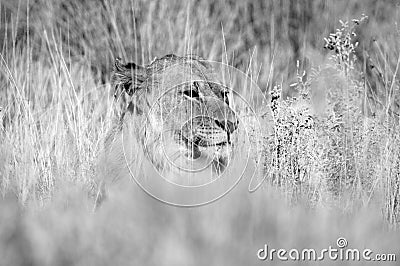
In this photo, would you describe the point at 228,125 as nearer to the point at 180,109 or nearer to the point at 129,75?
the point at 180,109

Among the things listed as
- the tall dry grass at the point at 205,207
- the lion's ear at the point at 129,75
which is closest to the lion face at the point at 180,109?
the lion's ear at the point at 129,75

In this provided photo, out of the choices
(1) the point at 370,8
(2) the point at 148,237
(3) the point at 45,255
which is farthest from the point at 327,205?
(1) the point at 370,8

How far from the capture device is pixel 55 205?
2662 millimetres

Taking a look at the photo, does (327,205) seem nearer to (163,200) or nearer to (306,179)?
(306,179)

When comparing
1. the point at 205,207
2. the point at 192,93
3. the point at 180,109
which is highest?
the point at 192,93

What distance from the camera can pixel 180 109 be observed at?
384 cm

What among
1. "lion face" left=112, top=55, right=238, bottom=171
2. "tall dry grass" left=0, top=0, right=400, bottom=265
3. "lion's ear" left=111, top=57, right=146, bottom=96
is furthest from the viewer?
"lion's ear" left=111, top=57, right=146, bottom=96

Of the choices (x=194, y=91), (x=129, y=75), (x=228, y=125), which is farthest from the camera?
(x=194, y=91)

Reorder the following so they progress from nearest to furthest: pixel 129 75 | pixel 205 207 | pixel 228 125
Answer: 1. pixel 205 207
2. pixel 228 125
3. pixel 129 75

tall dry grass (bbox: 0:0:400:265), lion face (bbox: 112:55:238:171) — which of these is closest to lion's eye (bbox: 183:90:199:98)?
lion face (bbox: 112:55:238:171)

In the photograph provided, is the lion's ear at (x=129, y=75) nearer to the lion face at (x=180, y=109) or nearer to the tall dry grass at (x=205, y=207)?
the lion face at (x=180, y=109)

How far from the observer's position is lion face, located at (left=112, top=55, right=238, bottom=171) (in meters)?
3.54

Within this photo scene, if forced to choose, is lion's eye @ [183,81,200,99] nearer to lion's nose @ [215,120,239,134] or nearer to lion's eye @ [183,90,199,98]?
lion's eye @ [183,90,199,98]

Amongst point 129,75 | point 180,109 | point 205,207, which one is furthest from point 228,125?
point 205,207
